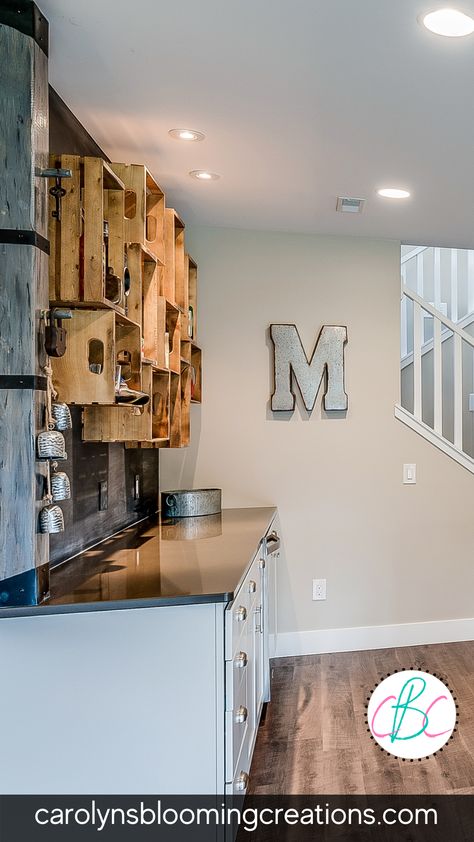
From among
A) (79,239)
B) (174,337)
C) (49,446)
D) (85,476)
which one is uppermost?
(79,239)

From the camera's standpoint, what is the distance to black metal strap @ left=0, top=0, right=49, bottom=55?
61.5 inches

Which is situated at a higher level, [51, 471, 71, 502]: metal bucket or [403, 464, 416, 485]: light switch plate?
[51, 471, 71, 502]: metal bucket

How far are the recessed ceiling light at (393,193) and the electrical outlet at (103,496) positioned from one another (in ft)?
6.13

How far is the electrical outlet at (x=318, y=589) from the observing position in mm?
3646

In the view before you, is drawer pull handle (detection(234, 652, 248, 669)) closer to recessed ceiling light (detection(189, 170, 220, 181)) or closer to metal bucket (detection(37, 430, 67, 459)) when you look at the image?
metal bucket (detection(37, 430, 67, 459))

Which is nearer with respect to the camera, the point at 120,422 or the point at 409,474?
the point at 120,422

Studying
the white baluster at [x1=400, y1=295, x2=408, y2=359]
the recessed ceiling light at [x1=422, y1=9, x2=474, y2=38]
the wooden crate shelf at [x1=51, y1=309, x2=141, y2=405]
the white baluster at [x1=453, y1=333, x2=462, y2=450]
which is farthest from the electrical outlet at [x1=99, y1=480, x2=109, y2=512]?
the white baluster at [x1=400, y1=295, x2=408, y2=359]

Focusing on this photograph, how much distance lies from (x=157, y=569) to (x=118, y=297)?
86 cm

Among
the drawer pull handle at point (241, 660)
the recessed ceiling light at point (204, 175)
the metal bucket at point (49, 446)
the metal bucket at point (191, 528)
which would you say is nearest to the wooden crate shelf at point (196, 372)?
the metal bucket at point (191, 528)

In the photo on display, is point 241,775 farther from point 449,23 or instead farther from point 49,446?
point 449,23

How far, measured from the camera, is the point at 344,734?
8.83 ft

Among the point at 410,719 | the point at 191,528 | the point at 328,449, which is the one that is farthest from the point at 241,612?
the point at 328,449

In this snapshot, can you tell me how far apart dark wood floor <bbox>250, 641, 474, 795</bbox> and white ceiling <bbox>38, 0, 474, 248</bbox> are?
245 cm

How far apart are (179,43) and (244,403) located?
209 centimetres
